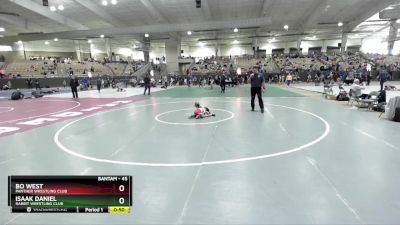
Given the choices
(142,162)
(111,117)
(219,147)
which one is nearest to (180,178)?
(142,162)

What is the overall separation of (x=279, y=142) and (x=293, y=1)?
95.6 feet

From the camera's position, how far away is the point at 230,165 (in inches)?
196

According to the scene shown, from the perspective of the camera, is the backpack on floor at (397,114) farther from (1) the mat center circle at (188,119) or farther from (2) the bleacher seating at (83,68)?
(2) the bleacher seating at (83,68)

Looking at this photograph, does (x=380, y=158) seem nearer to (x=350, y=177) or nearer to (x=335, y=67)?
(x=350, y=177)

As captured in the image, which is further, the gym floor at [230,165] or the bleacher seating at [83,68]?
the bleacher seating at [83,68]
